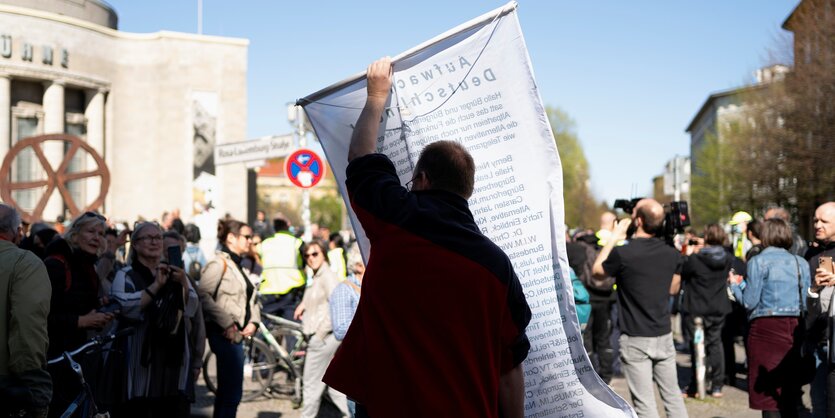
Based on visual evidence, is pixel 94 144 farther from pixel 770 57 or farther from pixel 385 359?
pixel 385 359

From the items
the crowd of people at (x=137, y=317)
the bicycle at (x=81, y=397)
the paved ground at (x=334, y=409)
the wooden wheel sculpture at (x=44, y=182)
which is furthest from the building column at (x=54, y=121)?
the bicycle at (x=81, y=397)

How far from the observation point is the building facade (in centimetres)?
3594

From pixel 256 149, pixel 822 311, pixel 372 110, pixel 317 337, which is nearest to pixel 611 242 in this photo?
pixel 822 311

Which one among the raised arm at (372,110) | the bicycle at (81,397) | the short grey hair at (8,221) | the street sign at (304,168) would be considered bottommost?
the bicycle at (81,397)

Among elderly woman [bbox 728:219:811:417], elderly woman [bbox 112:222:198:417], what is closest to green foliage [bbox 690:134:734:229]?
elderly woman [bbox 728:219:811:417]

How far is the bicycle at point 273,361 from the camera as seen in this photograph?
33.2 ft

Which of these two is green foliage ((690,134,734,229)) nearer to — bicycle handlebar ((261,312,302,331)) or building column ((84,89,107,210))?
building column ((84,89,107,210))

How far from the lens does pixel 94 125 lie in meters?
37.4

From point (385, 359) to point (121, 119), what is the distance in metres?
37.1

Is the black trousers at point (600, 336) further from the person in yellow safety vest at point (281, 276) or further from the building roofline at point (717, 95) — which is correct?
the building roofline at point (717, 95)

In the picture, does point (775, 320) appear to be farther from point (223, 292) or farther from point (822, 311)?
point (223, 292)

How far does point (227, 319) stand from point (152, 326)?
43.7 inches

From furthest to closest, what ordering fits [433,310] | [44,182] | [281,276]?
1. [44,182]
2. [281,276]
3. [433,310]

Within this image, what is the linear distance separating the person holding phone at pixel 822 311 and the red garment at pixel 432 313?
Answer: 3.42 meters
